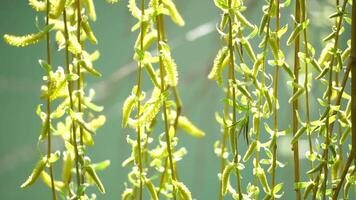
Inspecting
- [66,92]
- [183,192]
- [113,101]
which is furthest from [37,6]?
[113,101]

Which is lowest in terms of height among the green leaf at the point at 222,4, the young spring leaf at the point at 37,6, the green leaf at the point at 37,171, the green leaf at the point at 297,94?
the green leaf at the point at 37,171

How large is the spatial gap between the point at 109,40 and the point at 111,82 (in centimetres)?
81

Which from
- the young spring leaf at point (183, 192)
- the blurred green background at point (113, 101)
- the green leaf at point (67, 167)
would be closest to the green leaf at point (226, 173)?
the young spring leaf at point (183, 192)

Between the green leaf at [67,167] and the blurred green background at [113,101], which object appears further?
the blurred green background at [113,101]

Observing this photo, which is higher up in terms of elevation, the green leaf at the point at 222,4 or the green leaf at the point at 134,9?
the green leaf at the point at 134,9

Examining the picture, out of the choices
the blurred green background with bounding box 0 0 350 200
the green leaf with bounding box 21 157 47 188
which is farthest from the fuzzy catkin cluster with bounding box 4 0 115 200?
the blurred green background with bounding box 0 0 350 200

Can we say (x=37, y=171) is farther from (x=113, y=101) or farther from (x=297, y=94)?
(x=113, y=101)

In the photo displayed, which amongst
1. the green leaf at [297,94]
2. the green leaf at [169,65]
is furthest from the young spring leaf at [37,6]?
the green leaf at [297,94]

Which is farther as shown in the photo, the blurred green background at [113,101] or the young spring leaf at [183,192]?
the blurred green background at [113,101]

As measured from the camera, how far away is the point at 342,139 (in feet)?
1.86

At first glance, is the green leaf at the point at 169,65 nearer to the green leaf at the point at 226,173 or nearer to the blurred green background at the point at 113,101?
the green leaf at the point at 226,173

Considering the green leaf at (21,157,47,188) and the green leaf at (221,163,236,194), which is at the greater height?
the green leaf at (21,157,47,188)

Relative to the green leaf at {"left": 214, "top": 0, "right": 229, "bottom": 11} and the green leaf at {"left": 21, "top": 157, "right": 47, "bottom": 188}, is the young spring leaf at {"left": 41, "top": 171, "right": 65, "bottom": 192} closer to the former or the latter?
the green leaf at {"left": 21, "top": 157, "right": 47, "bottom": 188}

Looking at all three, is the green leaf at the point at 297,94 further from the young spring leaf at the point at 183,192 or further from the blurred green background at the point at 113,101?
the blurred green background at the point at 113,101
